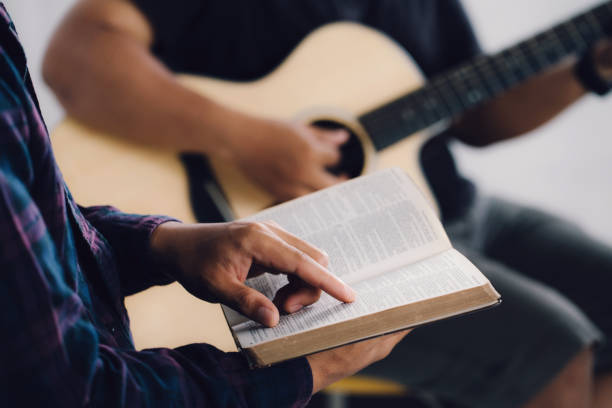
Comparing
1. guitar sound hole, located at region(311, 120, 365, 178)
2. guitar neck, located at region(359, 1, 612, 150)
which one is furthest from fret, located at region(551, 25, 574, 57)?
guitar sound hole, located at region(311, 120, 365, 178)

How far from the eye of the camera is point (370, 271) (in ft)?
1.48

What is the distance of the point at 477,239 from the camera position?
3.38ft

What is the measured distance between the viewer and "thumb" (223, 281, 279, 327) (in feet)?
1.26

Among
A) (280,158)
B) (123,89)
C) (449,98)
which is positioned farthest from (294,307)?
(449,98)

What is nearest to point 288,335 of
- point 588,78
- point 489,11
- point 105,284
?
point 105,284

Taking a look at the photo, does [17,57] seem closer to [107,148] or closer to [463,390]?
[107,148]

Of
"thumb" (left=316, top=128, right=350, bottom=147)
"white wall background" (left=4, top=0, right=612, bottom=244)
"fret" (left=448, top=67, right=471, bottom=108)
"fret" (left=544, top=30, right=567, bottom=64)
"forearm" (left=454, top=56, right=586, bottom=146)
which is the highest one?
"fret" (left=544, top=30, right=567, bottom=64)

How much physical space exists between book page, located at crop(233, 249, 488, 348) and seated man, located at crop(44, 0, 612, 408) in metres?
0.36

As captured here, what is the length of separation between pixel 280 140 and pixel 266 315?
453 millimetres

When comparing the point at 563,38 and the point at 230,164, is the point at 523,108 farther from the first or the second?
the point at 230,164

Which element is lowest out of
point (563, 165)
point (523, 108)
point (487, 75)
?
point (563, 165)

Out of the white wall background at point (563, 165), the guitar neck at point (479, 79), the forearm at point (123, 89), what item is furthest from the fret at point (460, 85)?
the white wall background at point (563, 165)

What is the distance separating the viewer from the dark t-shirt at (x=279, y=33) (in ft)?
2.84

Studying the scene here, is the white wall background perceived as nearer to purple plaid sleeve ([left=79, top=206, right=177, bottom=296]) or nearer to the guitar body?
the guitar body
